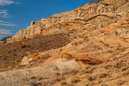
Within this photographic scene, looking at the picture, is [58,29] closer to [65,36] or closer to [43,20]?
[65,36]

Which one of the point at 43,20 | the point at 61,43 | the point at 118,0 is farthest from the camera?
the point at 43,20

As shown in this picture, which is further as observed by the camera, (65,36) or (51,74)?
(65,36)

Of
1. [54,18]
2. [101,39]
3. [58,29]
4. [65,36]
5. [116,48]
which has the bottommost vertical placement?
[116,48]

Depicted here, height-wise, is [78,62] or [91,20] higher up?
[91,20]

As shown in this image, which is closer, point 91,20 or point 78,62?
point 78,62

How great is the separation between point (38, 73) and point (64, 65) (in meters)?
2.43

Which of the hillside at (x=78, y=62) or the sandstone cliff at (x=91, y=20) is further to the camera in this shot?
the sandstone cliff at (x=91, y=20)

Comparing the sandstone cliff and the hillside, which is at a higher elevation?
the sandstone cliff

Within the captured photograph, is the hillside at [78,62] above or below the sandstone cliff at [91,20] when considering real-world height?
below

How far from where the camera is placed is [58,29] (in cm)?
3256

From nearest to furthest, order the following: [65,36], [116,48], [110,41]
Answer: [116,48] → [110,41] → [65,36]

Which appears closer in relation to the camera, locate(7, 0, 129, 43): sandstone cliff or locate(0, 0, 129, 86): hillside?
locate(0, 0, 129, 86): hillside

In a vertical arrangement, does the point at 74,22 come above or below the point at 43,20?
below

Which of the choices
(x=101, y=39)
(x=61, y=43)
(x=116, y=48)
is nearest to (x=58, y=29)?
(x=61, y=43)
